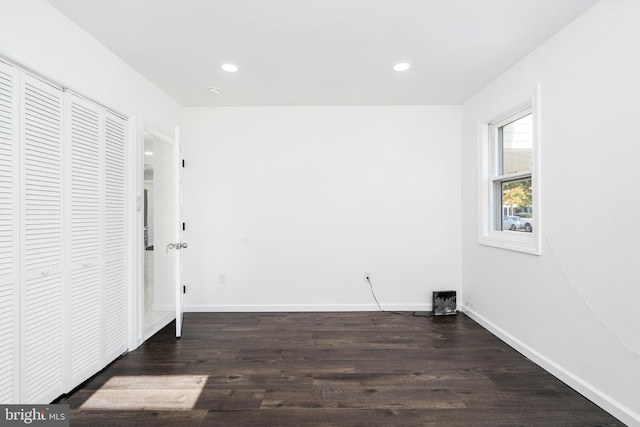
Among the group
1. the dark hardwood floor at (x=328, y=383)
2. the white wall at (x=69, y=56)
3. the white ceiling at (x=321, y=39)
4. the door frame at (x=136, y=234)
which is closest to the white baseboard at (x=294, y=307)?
the dark hardwood floor at (x=328, y=383)

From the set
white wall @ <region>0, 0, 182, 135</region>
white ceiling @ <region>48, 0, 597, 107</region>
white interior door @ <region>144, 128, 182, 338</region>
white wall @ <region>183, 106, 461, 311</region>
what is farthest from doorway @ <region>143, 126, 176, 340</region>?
white ceiling @ <region>48, 0, 597, 107</region>

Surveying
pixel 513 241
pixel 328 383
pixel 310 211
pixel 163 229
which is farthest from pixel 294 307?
pixel 513 241

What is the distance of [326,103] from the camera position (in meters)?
3.41

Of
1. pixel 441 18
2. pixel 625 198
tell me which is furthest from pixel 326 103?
pixel 625 198

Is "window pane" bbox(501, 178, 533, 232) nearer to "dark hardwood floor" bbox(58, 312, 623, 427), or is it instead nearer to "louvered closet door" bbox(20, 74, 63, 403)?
"dark hardwood floor" bbox(58, 312, 623, 427)

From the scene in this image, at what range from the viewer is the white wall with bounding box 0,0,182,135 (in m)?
1.57

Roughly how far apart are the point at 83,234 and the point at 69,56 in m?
1.23

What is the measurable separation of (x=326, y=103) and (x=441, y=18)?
5.47 feet

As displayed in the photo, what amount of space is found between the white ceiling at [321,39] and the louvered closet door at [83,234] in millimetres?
677

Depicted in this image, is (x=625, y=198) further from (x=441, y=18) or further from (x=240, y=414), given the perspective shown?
(x=240, y=414)

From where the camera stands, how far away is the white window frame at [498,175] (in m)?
2.30

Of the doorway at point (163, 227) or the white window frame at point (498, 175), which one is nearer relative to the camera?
the white window frame at point (498, 175)

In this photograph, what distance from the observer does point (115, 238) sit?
7.73 feet

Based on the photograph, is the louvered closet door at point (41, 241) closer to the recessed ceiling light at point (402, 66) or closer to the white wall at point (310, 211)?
the white wall at point (310, 211)
